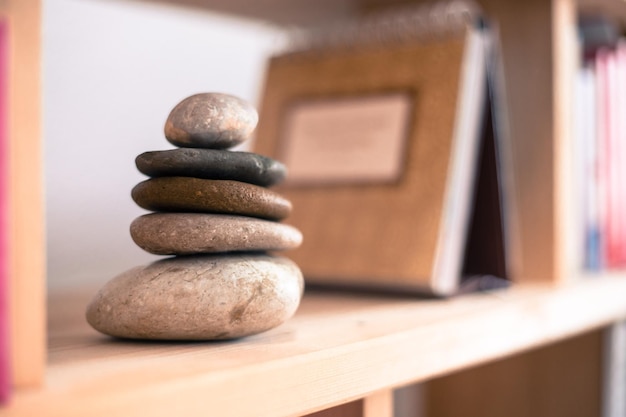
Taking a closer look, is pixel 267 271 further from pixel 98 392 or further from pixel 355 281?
pixel 355 281

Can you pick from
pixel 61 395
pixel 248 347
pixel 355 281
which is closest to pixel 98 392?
pixel 61 395

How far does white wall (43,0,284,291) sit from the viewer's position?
102 cm

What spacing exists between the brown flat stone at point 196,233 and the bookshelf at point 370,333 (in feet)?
0.24

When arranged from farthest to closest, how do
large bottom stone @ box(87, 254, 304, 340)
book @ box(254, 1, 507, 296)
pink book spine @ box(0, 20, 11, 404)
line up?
book @ box(254, 1, 507, 296) → large bottom stone @ box(87, 254, 304, 340) → pink book spine @ box(0, 20, 11, 404)

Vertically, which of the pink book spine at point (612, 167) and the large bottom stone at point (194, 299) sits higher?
the pink book spine at point (612, 167)

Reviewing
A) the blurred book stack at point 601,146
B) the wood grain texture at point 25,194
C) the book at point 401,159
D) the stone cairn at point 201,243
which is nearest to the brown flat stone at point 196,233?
the stone cairn at point 201,243

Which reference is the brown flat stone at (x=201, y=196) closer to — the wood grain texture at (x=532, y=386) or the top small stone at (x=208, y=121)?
the top small stone at (x=208, y=121)

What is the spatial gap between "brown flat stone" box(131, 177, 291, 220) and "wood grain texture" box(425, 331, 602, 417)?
705 mm

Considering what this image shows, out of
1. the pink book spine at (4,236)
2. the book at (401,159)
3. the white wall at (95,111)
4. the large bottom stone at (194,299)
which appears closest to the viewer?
the pink book spine at (4,236)

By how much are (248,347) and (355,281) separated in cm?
35

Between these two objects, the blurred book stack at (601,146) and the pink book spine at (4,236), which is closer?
the pink book spine at (4,236)

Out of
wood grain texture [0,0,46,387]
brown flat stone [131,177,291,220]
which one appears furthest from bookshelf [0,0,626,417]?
brown flat stone [131,177,291,220]

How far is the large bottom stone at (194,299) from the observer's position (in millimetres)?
526

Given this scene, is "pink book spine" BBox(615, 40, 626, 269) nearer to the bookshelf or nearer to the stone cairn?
the bookshelf
